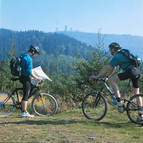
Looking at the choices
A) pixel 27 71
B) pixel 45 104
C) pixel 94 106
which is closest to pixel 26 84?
pixel 27 71

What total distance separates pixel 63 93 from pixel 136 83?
20.6ft

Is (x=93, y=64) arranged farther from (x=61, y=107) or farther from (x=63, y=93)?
(x=61, y=107)

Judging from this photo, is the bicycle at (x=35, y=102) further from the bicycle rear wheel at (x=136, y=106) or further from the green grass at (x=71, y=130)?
the bicycle rear wheel at (x=136, y=106)

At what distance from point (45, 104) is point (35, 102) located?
0.31 m

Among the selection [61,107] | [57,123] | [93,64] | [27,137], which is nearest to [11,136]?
[27,137]

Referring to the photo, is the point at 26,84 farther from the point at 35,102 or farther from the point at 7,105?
the point at 7,105

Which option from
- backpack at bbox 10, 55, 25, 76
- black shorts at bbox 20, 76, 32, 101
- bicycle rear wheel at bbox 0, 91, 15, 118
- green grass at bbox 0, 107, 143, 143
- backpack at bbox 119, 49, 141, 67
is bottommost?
green grass at bbox 0, 107, 143, 143

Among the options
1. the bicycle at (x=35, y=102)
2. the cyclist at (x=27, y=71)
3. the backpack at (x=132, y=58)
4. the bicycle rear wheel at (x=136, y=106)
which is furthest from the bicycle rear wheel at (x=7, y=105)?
the backpack at (x=132, y=58)

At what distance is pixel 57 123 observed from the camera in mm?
6504

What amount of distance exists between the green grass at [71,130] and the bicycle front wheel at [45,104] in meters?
0.79

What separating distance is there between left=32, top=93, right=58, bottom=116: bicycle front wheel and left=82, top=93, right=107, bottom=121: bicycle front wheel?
1125mm

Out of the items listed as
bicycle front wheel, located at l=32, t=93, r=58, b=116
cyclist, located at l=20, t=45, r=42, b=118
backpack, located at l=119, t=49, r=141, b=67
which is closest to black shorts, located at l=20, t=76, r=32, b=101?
cyclist, located at l=20, t=45, r=42, b=118

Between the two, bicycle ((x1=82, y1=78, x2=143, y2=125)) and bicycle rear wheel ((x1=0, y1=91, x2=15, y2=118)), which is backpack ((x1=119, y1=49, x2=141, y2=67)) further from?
bicycle rear wheel ((x1=0, y1=91, x2=15, y2=118))

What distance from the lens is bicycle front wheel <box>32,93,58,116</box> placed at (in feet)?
25.5
